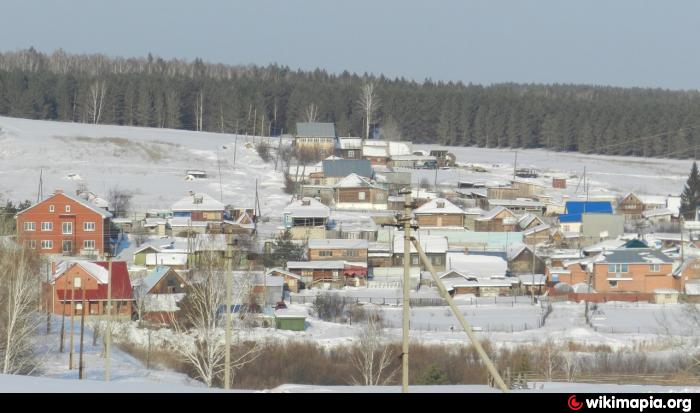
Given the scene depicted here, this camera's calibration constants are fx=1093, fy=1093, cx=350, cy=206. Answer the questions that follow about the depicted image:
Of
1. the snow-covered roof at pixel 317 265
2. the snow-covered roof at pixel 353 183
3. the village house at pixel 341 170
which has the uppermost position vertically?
the village house at pixel 341 170

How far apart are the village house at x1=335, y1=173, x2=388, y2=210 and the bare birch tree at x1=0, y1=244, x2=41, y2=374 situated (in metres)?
19.5

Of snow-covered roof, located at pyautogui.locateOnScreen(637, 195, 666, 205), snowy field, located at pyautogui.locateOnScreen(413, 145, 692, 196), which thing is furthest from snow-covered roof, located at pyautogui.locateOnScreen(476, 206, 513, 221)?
snowy field, located at pyautogui.locateOnScreen(413, 145, 692, 196)

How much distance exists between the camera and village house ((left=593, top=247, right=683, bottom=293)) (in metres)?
25.0

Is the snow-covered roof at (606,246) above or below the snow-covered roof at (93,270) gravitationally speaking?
above

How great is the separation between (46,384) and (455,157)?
138 feet

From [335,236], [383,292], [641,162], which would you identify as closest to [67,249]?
[335,236]

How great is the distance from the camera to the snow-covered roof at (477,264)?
1028 inches

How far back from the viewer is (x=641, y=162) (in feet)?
173

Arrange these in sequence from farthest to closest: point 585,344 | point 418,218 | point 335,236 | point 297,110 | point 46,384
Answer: point 297,110 → point 418,218 → point 335,236 → point 585,344 → point 46,384

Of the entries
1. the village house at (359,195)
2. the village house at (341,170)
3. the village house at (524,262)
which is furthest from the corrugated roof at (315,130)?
the village house at (524,262)

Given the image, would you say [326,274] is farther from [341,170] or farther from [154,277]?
[341,170]

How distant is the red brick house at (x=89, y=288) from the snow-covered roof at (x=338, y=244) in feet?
20.6

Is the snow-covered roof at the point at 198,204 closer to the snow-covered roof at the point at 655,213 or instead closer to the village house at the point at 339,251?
the village house at the point at 339,251
